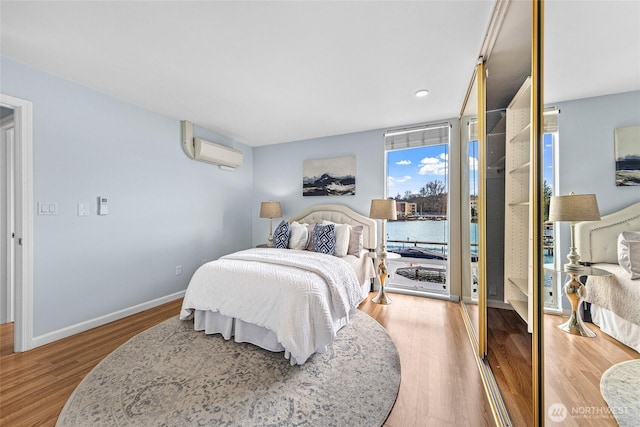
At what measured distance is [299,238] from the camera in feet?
11.9

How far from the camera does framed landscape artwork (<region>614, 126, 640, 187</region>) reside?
0.58m

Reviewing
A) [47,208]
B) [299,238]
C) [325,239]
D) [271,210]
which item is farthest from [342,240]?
[47,208]

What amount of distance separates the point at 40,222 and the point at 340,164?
351cm

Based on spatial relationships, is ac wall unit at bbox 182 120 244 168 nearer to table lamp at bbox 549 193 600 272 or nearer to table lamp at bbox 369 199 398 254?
table lamp at bbox 369 199 398 254

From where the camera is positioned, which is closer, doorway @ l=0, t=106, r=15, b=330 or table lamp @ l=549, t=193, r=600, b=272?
table lamp @ l=549, t=193, r=600, b=272

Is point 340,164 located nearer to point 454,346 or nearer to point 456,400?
point 454,346

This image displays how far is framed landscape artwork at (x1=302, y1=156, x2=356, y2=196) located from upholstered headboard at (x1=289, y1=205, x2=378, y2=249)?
264mm

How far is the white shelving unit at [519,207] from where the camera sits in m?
1.14

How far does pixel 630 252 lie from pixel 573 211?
7.6 inches

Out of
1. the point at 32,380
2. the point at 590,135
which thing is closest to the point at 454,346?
the point at 590,135

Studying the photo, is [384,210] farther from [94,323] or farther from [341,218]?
[94,323]

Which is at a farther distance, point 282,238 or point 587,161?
point 282,238

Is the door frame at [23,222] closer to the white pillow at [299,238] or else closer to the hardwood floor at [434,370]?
the white pillow at [299,238]

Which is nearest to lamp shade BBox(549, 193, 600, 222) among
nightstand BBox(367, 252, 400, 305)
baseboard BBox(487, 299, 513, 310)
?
baseboard BBox(487, 299, 513, 310)
